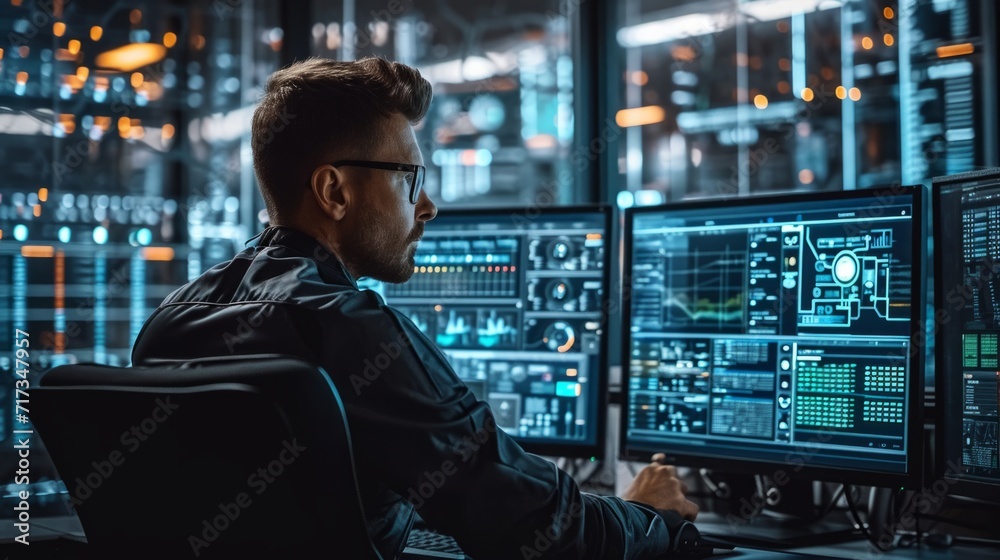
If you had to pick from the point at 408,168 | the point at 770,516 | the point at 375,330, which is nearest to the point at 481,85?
the point at 770,516

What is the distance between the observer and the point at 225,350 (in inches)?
43.4

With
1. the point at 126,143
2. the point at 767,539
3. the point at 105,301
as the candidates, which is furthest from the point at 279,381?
the point at 126,143

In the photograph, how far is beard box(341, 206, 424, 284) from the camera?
50.9 inches

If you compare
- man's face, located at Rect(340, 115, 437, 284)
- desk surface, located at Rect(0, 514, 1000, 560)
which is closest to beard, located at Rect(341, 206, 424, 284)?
man's face, located at Rect(340, 115, 437, 284)

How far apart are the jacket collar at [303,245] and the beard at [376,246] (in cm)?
4

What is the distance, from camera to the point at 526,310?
1.83 m

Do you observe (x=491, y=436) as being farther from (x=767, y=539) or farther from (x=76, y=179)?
(x=76, y=179)

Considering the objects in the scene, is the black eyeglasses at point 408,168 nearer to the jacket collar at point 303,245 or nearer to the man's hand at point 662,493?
the jacket collar at point 303,245

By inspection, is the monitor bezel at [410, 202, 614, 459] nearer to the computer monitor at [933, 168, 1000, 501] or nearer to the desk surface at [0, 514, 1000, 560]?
the desk surface at [0, 514, 1000, 560]

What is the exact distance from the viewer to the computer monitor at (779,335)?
56.0 inches

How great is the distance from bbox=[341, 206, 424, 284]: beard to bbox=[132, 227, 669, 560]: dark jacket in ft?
0.50

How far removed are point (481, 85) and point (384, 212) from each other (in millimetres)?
5463

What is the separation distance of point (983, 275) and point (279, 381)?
3.36 ft

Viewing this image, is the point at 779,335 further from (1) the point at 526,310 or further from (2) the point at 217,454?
(2) the point at 217,454
